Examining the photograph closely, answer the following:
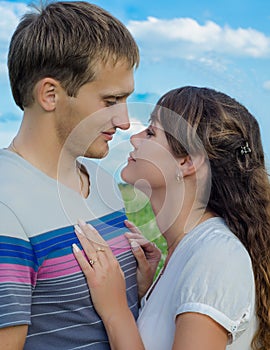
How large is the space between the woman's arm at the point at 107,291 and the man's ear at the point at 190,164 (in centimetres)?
37

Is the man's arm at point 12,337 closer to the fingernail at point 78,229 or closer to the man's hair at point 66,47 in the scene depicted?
the fingernail at point 78,229

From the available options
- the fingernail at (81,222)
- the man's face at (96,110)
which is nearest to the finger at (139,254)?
the fingernail at (81,222)

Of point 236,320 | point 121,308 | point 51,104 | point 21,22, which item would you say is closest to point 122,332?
point 121,308

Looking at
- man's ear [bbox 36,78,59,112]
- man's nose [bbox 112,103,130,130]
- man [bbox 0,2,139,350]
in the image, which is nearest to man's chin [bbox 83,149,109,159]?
man [bbox 0,2,139,350]

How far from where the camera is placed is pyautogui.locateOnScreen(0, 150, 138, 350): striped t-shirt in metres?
1.71

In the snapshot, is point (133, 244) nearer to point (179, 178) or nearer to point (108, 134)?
point (179, 178)

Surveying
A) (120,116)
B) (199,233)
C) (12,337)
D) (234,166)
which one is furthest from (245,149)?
(12,337)

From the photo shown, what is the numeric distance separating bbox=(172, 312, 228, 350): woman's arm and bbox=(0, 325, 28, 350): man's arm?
45cm

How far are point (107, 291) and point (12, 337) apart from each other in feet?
A: 1.19

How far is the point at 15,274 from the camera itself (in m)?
1.71

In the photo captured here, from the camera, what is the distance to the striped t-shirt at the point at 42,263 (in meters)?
1.71

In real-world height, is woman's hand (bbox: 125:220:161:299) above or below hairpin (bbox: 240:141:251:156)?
below

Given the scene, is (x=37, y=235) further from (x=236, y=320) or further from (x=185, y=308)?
(x=236, y=320)

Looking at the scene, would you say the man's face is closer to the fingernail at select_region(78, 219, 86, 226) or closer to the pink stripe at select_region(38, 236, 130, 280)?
the fingernail at select_region(78, 219, 86, 226)
